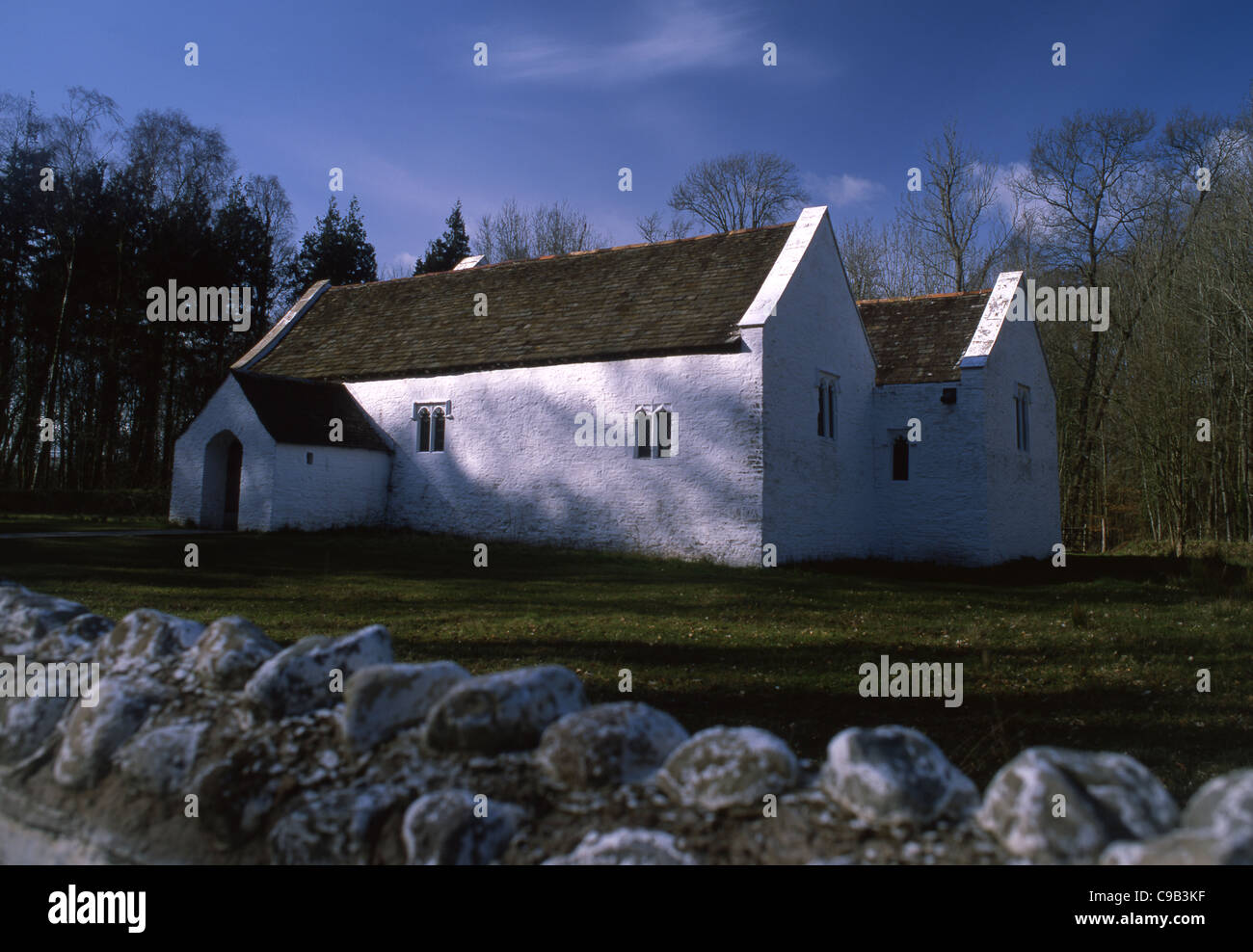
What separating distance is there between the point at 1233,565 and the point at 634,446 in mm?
14920

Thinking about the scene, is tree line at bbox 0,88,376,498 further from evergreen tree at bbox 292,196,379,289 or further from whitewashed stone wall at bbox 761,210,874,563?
whitewashed stone wall at bbox 761,210,874,563

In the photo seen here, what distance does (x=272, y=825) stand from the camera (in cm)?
279

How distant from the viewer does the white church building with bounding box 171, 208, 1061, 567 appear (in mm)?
19609

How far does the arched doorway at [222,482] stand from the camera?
75.3ft

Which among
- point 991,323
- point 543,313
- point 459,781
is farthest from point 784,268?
point 459,781

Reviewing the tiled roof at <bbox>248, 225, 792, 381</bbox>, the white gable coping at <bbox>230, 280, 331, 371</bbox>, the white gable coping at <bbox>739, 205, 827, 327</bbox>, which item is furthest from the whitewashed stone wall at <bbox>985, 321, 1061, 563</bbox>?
the white gable coping at <bbox>230, 280, 331, 371</bbox>

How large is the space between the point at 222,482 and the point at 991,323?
21213 millimetres

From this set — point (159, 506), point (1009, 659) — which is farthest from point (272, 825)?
point (159, 506)

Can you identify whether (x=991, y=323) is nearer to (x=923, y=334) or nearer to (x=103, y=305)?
(x=923, y=334)

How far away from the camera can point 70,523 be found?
22453 mm

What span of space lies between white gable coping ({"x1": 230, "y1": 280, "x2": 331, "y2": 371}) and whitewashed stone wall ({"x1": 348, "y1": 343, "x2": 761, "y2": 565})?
5.22 meters

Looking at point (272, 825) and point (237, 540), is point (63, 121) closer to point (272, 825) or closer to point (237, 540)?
point (237, 540)

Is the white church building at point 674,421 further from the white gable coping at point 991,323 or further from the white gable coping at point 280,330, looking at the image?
the white gable coping at point 280,330

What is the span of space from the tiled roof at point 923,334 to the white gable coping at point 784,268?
15.3 ft
